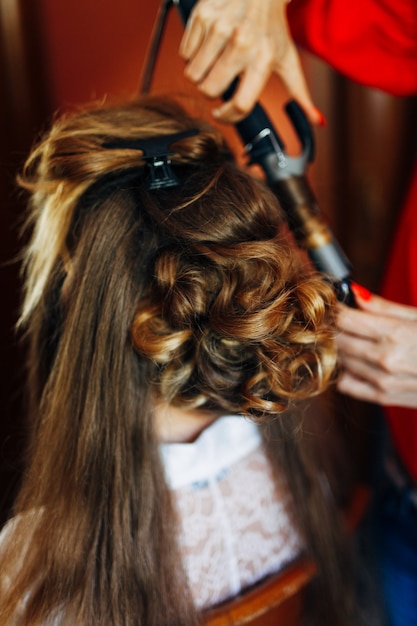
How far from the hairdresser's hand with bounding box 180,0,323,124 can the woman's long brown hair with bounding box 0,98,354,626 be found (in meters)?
0.06

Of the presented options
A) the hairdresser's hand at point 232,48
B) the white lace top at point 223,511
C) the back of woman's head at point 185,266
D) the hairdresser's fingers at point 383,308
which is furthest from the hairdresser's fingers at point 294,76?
the white lace top at point 223,511

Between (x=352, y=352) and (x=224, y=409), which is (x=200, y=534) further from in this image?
(x=352, y=352)

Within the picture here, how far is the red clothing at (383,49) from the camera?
29.6 inches

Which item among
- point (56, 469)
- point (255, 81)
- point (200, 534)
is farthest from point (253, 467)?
point (255, 81)

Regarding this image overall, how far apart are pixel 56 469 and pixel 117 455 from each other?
68mm

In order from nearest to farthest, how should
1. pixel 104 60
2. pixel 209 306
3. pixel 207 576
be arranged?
pixel 209 306 → pixel 207 576 → pixel 104 60

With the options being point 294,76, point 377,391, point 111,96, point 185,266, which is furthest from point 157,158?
point 111,96

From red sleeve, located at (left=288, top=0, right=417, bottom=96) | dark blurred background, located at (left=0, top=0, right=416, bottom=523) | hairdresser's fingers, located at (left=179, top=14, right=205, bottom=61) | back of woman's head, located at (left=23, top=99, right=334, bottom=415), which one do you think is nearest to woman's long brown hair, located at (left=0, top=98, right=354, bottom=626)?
back of woman's head, located at (left=23, top=99, right=334, bottom=415)

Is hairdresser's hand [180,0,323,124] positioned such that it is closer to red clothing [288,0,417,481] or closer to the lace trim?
red clothing [288,0,417,481]

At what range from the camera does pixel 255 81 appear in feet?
2.21

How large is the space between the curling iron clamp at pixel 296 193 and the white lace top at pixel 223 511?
0.20 meters

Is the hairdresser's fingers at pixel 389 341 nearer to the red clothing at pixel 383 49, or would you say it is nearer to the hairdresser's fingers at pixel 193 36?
the red clothing at pixel 383 49

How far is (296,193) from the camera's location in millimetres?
674

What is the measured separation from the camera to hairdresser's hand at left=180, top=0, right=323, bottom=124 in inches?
26.2
